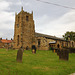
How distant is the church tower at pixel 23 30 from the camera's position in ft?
88.0

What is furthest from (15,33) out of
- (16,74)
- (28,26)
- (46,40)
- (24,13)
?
(16,74)

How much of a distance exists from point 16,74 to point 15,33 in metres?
26.5

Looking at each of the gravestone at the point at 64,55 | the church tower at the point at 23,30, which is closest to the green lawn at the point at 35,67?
the gravestone at the point at 64,55

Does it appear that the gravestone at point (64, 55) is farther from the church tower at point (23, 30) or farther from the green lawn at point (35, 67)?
the church tower at point (23, 30)

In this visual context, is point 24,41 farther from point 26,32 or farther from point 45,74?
point 45,74

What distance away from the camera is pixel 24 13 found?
28.4m

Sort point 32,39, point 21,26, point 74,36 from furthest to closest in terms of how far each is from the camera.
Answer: point 74,36 → point 32,39 → point 21,26

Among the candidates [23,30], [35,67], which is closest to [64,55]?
[35,67]

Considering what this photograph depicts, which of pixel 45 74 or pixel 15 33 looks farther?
pixel 15 33

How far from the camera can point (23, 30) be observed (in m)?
Result: 27.1

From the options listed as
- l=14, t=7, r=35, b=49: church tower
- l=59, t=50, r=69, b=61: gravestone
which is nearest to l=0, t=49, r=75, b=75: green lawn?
l=59, t=50, r=69, b=61: gravestone

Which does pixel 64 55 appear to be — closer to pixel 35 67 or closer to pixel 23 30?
pixel 35 67

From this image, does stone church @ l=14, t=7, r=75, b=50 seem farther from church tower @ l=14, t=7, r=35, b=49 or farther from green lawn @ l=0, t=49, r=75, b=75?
green lawn @ l=0, t=49, r=75, b=75

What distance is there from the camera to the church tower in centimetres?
2683
